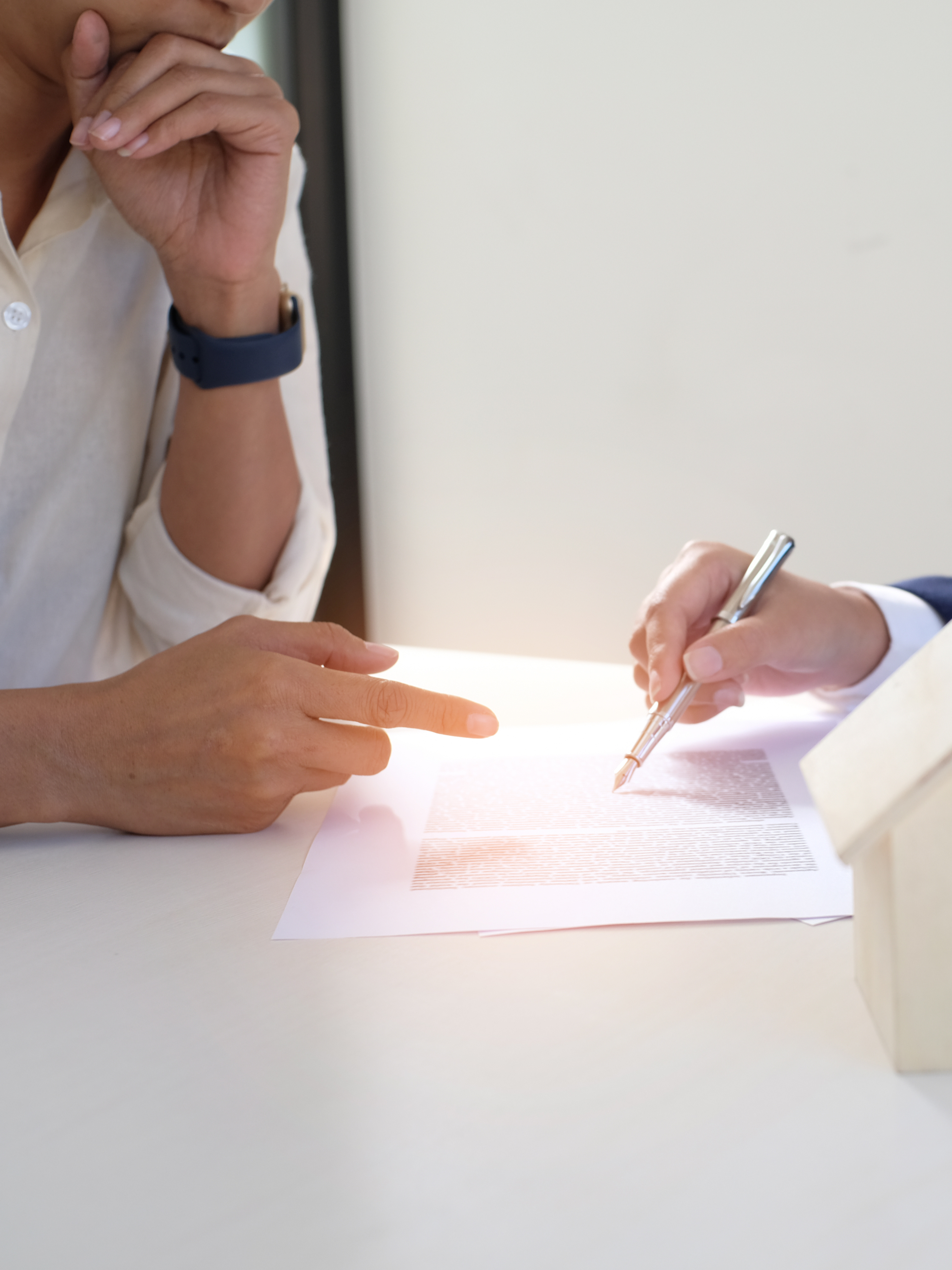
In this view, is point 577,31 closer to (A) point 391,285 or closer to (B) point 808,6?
(B) point 808,6

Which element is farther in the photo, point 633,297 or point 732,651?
point 633,297

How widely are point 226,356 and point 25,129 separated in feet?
0.84

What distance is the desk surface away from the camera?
29cm

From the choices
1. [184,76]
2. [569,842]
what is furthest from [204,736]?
[184,76]

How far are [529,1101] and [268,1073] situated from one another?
0.09 metres

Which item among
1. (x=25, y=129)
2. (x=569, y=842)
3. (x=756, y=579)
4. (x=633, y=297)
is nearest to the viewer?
(x=569, y=842)

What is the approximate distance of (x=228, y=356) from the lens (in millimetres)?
987

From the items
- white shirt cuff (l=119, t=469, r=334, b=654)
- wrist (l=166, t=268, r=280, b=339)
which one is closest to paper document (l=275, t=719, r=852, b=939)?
white shirt cuff (l=119, t=469, r=334, b=654)

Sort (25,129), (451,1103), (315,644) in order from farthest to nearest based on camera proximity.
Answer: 1. (25,129)
2. (315,644)
3. (451,1103)

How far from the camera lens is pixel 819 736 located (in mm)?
732

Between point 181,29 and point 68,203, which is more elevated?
point 181,29

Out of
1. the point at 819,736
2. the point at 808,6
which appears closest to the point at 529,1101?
the point at 819,736

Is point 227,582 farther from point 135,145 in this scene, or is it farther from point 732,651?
point 732,651

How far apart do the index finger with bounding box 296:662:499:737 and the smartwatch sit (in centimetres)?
47
